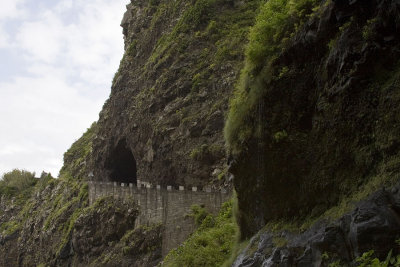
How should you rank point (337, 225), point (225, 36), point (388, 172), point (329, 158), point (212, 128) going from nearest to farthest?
point (388, 172)
point (337, 225)
point (329, 158)
point (212, 128)
point (225, 36)

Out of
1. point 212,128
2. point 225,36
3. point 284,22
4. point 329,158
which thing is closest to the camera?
point 329,158

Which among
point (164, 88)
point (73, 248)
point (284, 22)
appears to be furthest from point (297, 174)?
point (73, 248)

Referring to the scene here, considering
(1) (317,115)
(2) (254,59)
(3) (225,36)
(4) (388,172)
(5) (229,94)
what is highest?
(3) (225,36)

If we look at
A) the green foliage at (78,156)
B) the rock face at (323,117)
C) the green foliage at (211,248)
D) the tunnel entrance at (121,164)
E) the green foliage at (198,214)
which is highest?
the green foliage at (78,156)

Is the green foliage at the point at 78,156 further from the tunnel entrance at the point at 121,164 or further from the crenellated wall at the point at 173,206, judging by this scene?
the crenellated wall at the point at 173,206

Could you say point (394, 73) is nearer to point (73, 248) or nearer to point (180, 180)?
point (180, 180)

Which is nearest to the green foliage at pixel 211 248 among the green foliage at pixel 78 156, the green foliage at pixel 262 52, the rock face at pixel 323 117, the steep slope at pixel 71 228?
the rock face at pixel 323 117

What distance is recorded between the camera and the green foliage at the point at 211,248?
16217 millimetres

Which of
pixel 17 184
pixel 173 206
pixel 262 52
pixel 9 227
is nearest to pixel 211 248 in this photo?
pixel 173 206

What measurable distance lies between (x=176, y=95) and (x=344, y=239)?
71.1 feet

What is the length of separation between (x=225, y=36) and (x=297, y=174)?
67.8 ft

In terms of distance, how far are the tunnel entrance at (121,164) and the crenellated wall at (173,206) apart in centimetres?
937

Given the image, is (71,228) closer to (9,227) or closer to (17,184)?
(9,227)

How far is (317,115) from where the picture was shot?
10.1 meters
